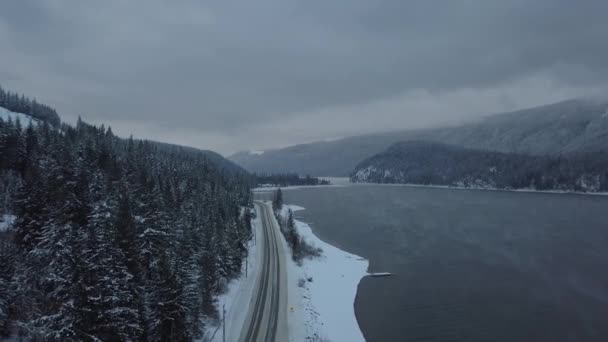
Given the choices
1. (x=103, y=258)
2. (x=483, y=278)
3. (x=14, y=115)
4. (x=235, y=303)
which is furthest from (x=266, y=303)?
(x=14, y=115)

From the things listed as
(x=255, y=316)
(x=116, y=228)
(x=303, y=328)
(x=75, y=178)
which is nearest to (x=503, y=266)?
(x=303, y=328)

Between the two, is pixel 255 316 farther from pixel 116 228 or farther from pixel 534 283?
pixel 534 283

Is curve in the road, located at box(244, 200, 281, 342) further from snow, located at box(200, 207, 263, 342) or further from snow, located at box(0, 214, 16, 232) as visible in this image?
snow, located at box(0, 214, 16, 232)

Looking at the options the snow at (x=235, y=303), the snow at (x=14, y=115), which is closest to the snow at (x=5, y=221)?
the snow at (x=235, y=303)

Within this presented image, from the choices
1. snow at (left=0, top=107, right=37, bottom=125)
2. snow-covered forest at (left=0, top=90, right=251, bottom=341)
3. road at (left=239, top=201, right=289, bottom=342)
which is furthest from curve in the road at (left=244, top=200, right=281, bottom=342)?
snow at (left=0, top=107, right=37, bottom=125)

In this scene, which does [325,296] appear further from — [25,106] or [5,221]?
[25,106]

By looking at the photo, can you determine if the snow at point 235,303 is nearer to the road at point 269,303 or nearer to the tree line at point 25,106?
the road at point 269,303
